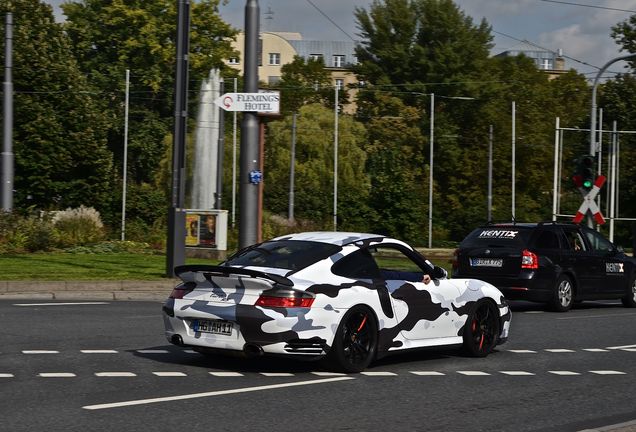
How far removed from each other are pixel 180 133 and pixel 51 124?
35.0 m

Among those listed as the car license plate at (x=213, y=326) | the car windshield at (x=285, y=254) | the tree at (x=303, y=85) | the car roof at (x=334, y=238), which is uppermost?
the tree at (x=303, y=85)

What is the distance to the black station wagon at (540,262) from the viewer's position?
20359mm

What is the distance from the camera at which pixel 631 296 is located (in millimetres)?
22969

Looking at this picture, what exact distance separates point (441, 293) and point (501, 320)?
A: 1186mm

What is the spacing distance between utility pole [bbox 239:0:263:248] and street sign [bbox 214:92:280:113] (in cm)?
28

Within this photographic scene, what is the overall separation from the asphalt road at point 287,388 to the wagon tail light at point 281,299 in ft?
2.20

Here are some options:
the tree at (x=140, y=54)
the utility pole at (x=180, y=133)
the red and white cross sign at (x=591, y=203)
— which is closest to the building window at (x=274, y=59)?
the tree at (x=140, y=54)

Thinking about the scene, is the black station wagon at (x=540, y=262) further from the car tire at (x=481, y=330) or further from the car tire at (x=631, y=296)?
the car tire at (x=481, y=330)

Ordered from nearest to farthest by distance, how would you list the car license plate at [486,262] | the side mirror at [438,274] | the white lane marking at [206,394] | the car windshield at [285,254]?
the white lane marking at [206,394]
the car windshield at [285,254]
the side mirror at [438,274]
the car license plate at [486,262]

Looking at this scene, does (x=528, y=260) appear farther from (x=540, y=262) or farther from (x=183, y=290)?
(x=183, y=290)

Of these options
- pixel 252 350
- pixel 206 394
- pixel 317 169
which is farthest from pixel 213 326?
pixel 317 169

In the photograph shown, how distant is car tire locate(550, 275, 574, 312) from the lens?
67.6ft

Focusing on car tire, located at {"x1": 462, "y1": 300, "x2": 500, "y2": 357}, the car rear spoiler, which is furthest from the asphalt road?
the car rear spoiler

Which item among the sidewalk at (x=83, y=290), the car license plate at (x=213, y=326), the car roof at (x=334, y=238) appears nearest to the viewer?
the car license plate at (x=213, y=326)
